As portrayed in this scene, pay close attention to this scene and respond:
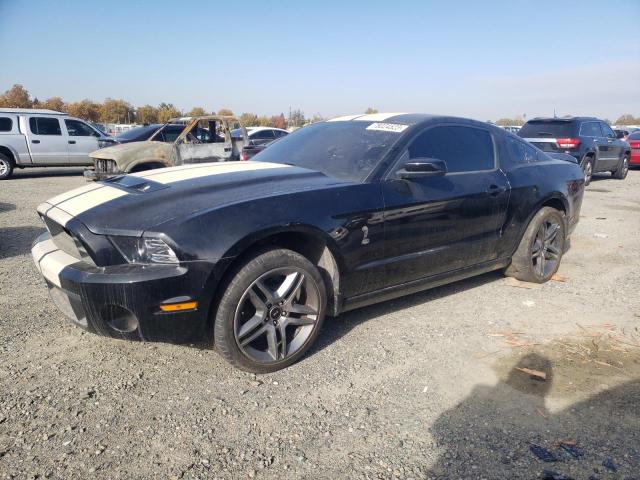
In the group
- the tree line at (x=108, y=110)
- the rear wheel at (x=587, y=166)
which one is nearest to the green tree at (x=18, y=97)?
the tree line at (x=108, y=110)

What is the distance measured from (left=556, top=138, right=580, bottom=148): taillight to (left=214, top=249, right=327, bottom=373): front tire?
1119cm

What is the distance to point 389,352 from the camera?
3.29 meters

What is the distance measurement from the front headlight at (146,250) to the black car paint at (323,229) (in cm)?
4

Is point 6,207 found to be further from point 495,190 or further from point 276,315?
point 495,190

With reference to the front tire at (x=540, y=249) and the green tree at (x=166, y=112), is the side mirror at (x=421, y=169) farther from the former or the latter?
the green tree at (x=166, y=112)

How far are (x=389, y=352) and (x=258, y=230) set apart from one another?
4.24ft

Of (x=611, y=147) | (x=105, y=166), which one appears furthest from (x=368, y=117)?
(x=611, y=147)

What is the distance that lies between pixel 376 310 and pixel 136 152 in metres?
6.85

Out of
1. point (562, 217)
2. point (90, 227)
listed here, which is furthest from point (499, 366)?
point (90, 227)

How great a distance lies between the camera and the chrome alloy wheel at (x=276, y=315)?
2834 mm

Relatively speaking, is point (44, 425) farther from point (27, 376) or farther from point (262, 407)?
point (262, 407)

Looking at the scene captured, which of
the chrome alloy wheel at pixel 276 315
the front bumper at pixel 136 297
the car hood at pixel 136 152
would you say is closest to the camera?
the front bumper at pixel 136 297

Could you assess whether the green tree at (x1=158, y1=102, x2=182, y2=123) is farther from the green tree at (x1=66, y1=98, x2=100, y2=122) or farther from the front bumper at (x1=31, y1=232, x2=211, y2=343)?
the front bumper at (x1=31, y1=232, x2=211, y2=343)

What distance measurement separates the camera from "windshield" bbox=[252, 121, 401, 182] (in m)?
3.49
